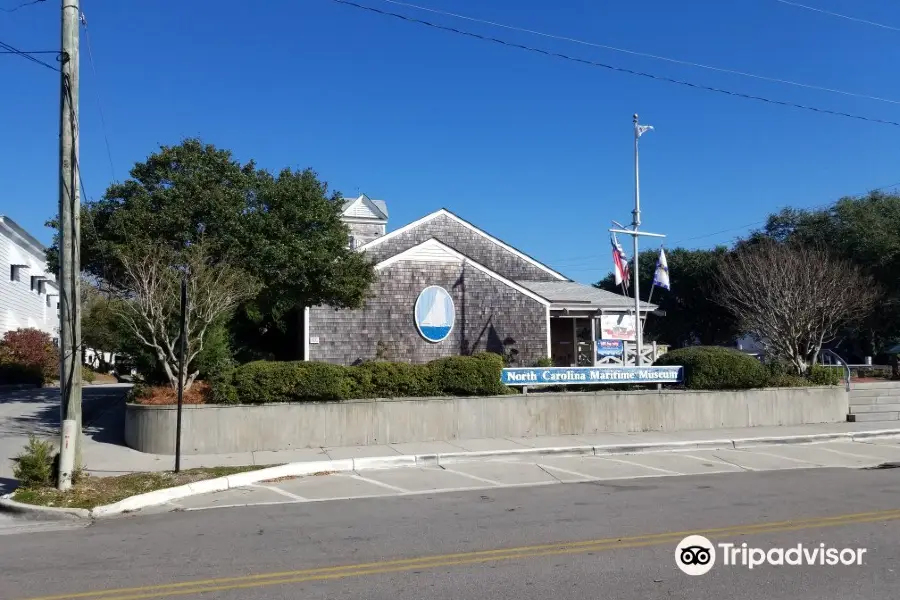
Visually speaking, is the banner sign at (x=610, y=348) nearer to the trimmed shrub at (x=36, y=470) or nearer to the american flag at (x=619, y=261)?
the american flag at (x=619, y=261)

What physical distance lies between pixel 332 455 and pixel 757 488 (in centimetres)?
767

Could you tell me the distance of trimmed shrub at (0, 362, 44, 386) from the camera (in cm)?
2975

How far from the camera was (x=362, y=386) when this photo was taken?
54.3 feet

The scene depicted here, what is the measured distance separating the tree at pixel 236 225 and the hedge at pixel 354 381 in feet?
11.4

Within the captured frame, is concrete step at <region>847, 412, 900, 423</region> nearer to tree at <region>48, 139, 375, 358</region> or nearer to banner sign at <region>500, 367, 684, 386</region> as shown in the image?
banner sign at <region>500, 367, 684, 386</region>

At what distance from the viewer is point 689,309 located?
5438 centimetres

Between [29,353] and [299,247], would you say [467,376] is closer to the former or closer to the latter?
[299,247]

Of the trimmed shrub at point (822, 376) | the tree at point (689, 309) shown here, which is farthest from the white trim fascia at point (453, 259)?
the tree at point (689, 309)

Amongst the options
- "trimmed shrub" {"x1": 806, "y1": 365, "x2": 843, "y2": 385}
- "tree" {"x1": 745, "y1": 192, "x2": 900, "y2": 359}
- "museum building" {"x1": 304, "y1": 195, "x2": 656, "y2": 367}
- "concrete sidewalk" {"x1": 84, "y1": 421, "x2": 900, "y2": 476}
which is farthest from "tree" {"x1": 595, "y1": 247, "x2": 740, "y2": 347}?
"concrete sidewalk" {"x1": 84, "y1": 421, "x2": 900, "y2": 476}

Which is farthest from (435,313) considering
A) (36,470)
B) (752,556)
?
(752,556)

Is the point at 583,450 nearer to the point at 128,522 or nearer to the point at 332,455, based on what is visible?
the point at 332,455

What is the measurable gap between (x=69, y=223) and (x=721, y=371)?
1523 centimetres

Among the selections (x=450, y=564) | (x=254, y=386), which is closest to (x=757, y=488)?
(x=450, y=564)

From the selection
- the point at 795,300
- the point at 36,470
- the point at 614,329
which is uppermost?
the point at 795,300
